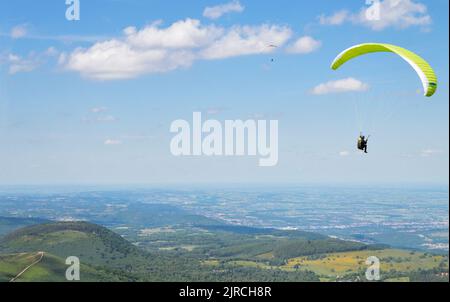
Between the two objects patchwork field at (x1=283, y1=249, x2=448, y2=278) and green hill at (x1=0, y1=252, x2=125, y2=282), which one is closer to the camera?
green hill at (x1=0, y1=252, x2=125, y2=282)

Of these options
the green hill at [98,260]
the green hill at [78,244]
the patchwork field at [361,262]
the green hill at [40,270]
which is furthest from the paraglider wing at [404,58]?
the green hill at [78,244]

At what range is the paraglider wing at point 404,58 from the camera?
23.4 m

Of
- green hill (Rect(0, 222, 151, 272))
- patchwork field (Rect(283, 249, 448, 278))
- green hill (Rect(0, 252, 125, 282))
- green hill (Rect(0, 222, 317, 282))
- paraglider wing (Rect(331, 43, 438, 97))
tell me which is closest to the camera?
paraglider wing (Rect(331, 43, 438, 97))

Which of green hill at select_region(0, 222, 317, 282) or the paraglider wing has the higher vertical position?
the paraglider wing

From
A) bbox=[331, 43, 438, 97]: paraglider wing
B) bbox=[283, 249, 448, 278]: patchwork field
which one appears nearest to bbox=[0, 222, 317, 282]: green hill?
bbox=[283, 249, 448, 278]: patchwork field

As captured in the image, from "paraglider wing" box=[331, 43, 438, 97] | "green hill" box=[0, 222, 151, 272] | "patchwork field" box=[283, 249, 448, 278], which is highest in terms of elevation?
"paraglider wing" box=[331, 43, 438, 97]

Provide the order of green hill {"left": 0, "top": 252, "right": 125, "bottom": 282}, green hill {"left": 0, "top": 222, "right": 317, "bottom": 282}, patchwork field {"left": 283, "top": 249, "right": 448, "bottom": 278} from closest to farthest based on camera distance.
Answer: green hill {"left": 0, "top": 252, "right": 125, "bottom": 282}, green hill {"left": 0, "top": 222, "right": 317, "bottom": 282}, patchwork field {"left": 283, "top": 249, "right": 448, "bottom": 278}

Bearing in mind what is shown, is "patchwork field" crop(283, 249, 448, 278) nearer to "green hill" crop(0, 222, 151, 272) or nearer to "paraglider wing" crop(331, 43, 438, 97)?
"green hill" crop(0, 222, 151, 272)

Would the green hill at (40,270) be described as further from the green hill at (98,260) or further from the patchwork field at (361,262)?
the patchwork field at (361,262)

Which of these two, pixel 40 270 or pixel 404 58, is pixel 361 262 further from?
pixel 404 58

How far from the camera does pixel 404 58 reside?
25.5 meters

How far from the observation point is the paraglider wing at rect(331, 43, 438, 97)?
23.4m
